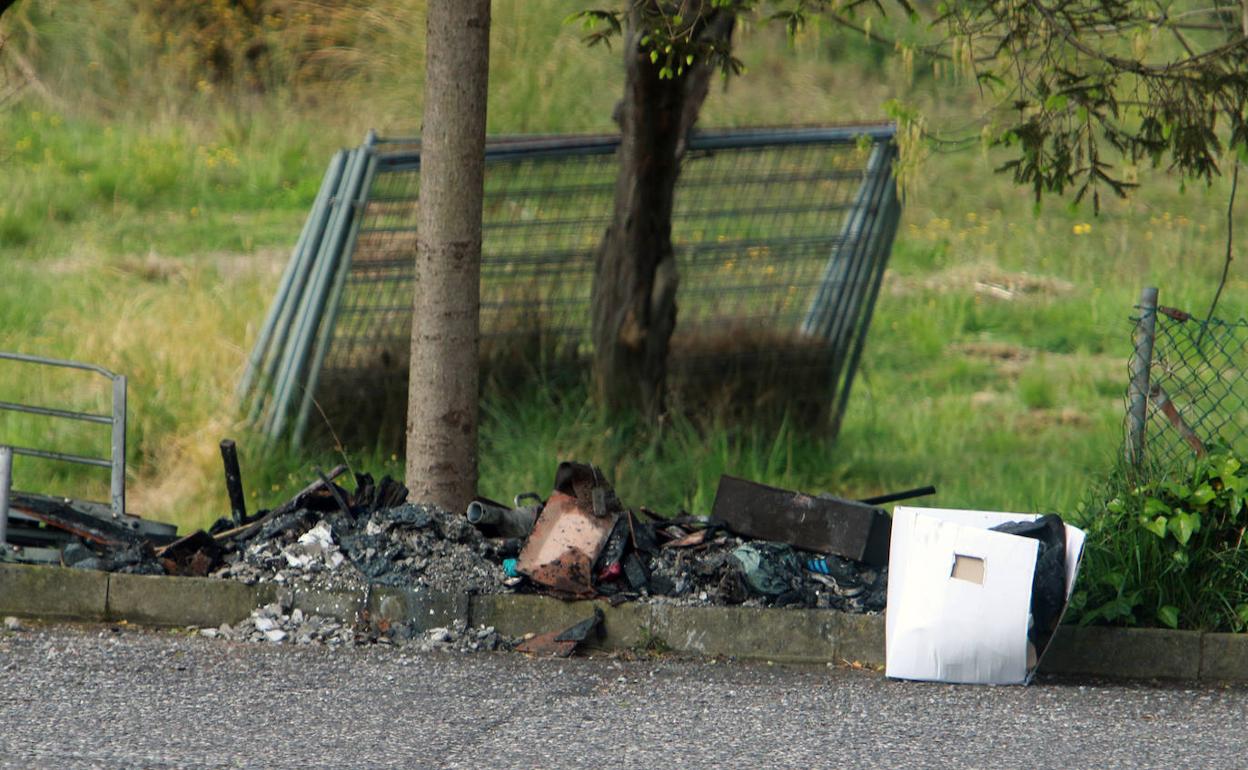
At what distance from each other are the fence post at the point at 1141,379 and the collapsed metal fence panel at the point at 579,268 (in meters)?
2.00

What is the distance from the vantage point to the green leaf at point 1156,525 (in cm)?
564

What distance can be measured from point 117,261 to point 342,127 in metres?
5.19

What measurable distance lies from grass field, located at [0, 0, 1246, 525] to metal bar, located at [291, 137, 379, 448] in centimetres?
32

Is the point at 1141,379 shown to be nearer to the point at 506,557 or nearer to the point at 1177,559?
the point at 1177,559

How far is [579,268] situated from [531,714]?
4.79m

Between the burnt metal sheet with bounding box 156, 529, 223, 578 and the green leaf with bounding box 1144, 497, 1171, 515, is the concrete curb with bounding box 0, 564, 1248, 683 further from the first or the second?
the green leaf with bounding box 1144, 497, 1171, 515

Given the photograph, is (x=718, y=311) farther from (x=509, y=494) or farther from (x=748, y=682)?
(x=748, y=682)

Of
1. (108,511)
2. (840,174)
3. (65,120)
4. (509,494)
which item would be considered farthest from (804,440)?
(65,120)

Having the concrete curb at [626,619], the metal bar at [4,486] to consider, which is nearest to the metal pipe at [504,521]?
the concrete curb at [626,619]

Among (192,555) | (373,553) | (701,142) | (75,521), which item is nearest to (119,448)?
(75,521)

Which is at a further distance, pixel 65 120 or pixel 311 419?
pixel 65 120

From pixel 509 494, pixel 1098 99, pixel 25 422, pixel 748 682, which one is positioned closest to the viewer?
pixel 748 682

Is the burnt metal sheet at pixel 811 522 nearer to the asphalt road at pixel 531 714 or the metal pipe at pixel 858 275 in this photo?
the asphalt road at pixel 531 714

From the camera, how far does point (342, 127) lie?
19234 mm
